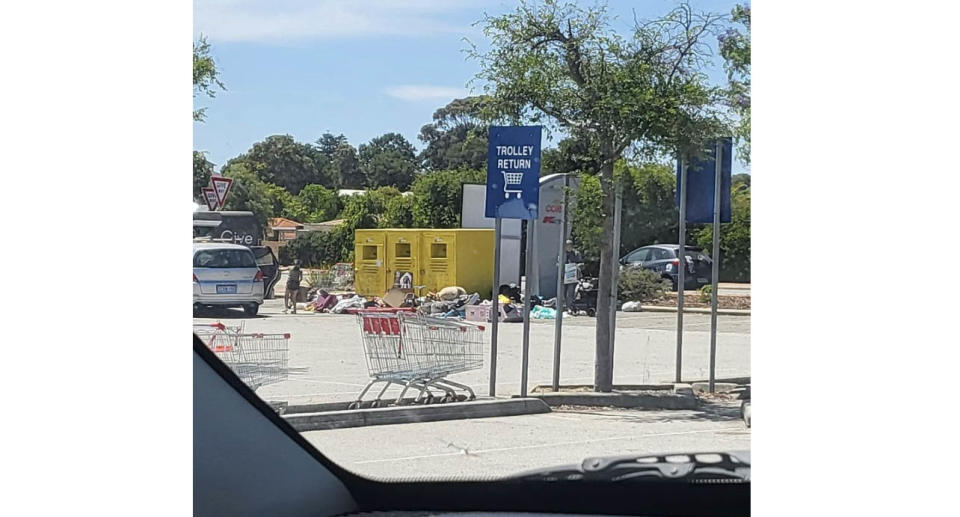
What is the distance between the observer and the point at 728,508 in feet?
3.34

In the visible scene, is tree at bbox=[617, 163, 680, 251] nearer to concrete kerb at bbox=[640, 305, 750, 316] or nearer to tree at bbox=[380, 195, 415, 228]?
concrete kerb at bbox=[640, 305, 750, 316]

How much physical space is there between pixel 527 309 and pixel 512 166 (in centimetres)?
37

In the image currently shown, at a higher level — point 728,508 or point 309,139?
point 309,139

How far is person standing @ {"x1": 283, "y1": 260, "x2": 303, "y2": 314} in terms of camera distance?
201cm

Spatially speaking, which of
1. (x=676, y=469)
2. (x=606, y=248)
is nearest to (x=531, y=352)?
(x=606, y=248)

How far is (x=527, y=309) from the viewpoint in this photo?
86.6 inches

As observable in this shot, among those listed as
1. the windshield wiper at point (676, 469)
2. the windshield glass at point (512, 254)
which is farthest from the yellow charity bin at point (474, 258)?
the windshield wiper at point (676, 469)

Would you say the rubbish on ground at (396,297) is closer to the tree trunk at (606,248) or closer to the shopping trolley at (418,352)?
the shopping trolley at (418,352)

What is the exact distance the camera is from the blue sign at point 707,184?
1.86 metres

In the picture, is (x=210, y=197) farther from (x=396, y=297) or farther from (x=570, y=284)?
(x=570, y=284)
